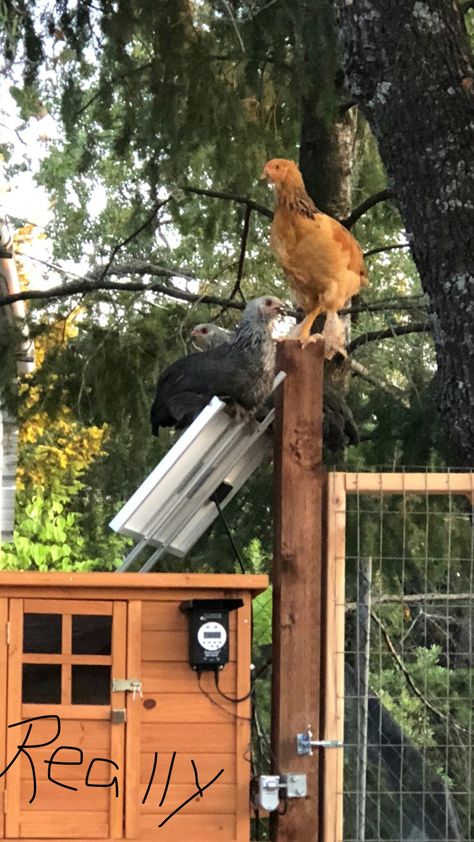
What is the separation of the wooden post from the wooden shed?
0.09 m

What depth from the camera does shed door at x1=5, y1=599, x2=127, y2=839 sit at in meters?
2.62

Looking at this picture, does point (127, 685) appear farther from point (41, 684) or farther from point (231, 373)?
point (231, 373)

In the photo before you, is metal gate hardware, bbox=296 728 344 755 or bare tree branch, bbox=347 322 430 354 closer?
metal gate hardware, bbox=296 728 344 755

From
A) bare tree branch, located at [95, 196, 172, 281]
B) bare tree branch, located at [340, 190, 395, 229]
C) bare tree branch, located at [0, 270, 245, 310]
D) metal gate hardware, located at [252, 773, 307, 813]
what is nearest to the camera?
metal gate hardware, located at [252, 773, 307, 813]

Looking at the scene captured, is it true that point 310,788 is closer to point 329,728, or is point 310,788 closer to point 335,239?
point 329,728

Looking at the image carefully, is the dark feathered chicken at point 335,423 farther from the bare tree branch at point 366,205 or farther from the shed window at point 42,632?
the bare tree branch at point 366,205

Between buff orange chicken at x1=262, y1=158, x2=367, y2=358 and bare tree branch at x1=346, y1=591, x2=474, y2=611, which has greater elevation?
buff orange chicken at x1=262, y1=158, x2=367, y2=358

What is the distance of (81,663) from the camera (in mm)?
2658

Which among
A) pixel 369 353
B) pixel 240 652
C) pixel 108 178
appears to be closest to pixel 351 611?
pixel 369 353

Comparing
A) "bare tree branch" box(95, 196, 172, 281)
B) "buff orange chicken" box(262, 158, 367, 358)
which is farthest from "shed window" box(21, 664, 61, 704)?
"bare tree branch" box(95, 196, 172, 281)

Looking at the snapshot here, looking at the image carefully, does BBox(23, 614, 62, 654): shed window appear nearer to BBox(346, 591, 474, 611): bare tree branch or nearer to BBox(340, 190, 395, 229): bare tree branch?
BBox(346, 591, 474, 611): bare tree branch

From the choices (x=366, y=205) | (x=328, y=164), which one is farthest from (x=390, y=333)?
(x=328, y=164)

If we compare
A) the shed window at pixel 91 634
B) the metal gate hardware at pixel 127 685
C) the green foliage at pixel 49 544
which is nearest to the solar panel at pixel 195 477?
the shed window at pixel 91 634

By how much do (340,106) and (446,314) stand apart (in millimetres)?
1612
